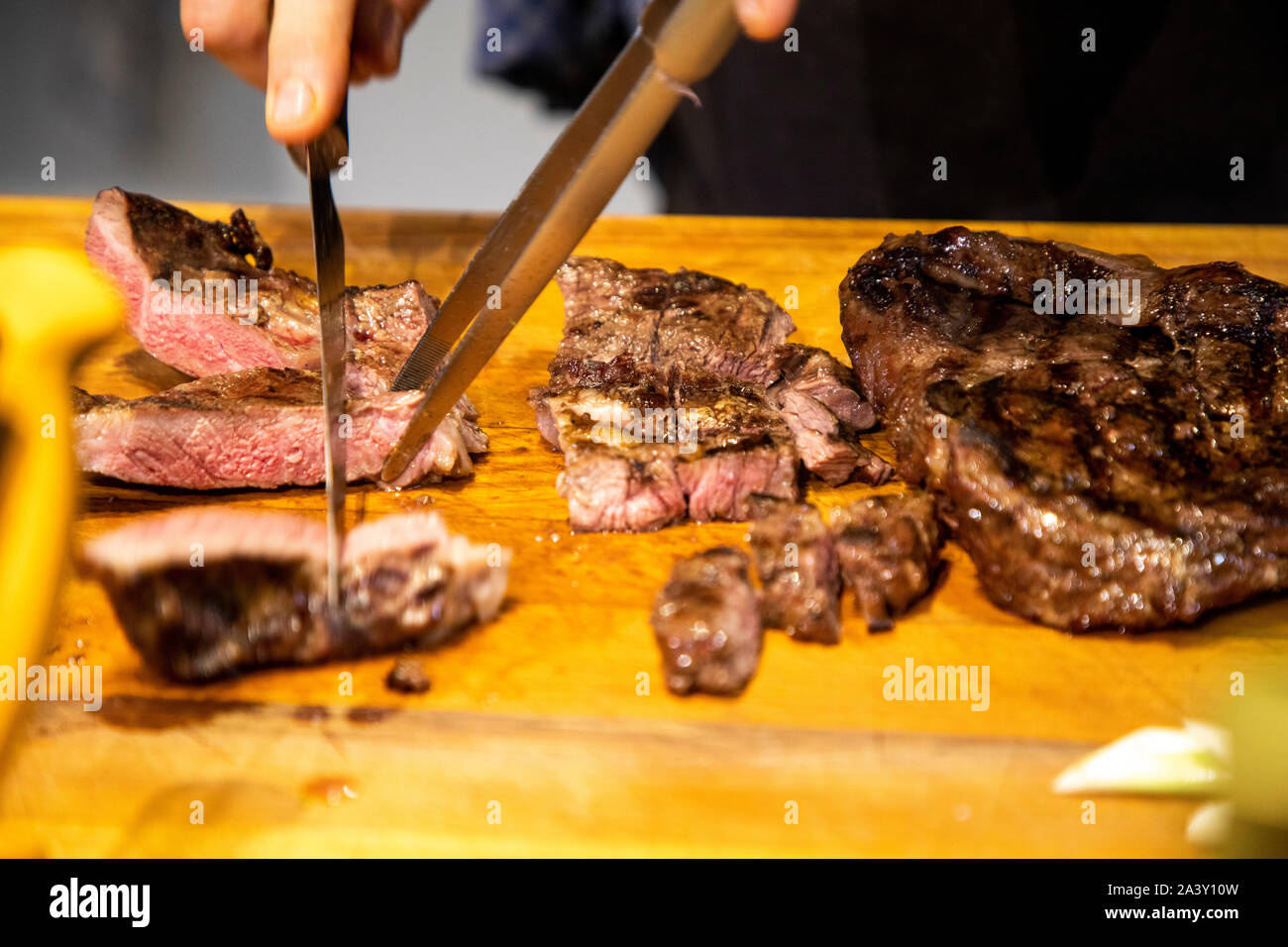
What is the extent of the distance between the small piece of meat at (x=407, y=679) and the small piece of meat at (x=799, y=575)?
0.90 m

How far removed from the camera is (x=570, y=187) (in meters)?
2.54

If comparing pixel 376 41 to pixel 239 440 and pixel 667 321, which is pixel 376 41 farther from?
pixel 239 440

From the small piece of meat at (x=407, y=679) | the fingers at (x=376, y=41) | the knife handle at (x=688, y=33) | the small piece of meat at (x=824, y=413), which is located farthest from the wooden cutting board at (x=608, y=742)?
the fingers at (x=376, y=41)

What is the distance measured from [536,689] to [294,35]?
212cm

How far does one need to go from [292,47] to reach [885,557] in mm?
2338

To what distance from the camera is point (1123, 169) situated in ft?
19.1

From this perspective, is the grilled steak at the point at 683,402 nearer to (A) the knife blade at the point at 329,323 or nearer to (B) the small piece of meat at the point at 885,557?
(B) the small piece of meat at the point at 885,557

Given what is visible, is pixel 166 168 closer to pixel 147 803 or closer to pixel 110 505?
pixel 110 505

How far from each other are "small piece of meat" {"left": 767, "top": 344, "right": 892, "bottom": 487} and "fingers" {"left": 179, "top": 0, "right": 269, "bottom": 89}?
2.26 metres

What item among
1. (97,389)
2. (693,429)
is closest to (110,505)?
(97,389)

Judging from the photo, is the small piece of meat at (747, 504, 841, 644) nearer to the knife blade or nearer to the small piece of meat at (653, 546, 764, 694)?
the small piece of meat at (653, 546, 764, 694)

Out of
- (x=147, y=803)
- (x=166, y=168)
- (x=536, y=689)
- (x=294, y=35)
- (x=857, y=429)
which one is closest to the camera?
(x=147, y=803)

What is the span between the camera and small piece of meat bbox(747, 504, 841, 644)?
2.57 meters

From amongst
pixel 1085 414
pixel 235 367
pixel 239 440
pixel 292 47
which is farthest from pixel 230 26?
pixel 1085 414
